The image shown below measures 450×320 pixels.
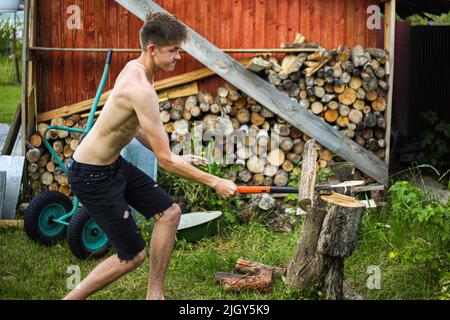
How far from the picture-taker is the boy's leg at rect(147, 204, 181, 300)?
193 inches

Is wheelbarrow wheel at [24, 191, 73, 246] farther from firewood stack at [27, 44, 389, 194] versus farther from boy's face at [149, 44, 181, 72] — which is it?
boy's face at [149, 44, 181, 72]

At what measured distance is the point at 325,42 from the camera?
26.5 feet

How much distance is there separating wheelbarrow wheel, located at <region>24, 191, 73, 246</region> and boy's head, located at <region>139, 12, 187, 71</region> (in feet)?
8.77

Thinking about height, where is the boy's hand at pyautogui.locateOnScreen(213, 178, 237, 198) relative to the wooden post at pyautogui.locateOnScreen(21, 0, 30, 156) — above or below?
below

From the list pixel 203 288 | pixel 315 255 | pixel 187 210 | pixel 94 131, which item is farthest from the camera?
pixel 187 210

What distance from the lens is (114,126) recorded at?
15.4ft

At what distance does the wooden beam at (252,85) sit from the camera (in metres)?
7.55

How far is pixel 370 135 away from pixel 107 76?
3126 millimetres

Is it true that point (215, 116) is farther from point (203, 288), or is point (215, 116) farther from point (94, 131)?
→ point (94, 131)

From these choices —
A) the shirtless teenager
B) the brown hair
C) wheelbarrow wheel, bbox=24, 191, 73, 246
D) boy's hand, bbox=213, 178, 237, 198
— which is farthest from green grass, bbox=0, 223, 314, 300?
the brown hair

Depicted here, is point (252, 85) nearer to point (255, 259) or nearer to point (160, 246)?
point (255, 259)

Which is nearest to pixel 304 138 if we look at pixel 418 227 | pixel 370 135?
pixel 370 135

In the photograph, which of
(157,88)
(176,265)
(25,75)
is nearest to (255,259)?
(176,265)

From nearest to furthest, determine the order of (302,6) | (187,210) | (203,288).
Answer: (203,288) < (187,210) < (302,6)
